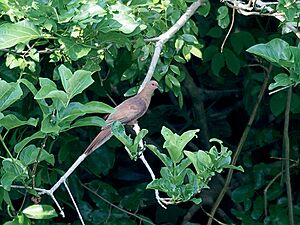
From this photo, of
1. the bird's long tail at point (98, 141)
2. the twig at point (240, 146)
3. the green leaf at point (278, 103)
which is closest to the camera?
the bird's long tail at point (98, 141)

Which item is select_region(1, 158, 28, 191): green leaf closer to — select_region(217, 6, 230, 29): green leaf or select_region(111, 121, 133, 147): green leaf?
select_region(111, 121, 133, 147): green leaf

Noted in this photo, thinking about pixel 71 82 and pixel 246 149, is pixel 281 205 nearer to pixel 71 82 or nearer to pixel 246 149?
pixel 246 149

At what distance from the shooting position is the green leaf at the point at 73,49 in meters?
2.53

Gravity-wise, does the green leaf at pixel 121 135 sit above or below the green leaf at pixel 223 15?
above

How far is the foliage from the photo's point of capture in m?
2.18

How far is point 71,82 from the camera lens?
2096 mm

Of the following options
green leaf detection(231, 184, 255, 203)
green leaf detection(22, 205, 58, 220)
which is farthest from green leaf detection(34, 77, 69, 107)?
green leaf detection(231, 184, 255, 203)

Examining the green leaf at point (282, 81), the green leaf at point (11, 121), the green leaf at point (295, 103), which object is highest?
the green leaf at point (282, 81)

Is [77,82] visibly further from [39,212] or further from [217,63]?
[217,63]

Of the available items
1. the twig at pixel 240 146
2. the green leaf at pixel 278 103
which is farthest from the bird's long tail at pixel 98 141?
the twig at pixel 240 146

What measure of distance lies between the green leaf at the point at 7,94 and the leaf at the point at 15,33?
280 mm

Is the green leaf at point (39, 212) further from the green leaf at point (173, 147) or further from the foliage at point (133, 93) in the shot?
the green leaf at point (173, 147)

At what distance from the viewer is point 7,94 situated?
2129 millimetres

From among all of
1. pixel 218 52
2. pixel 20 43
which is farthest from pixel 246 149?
pixel 20 43
